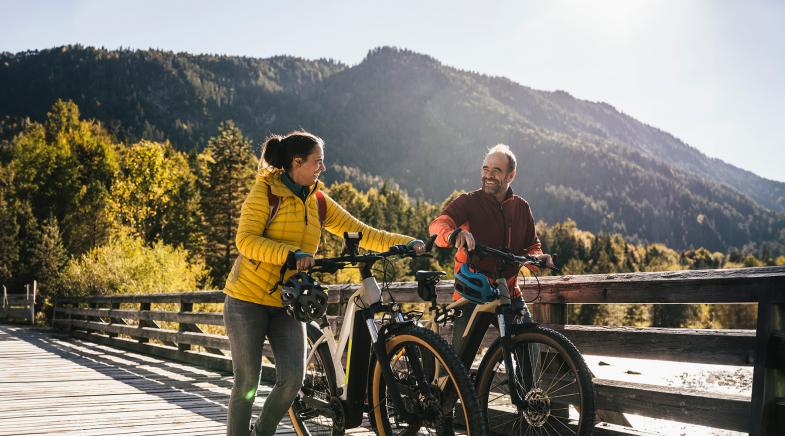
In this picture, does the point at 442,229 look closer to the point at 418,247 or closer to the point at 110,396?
the point at 418,247

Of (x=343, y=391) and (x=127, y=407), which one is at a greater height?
(x=343, y=391)

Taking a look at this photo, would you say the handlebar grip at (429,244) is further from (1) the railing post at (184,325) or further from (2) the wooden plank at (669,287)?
(1) the railing post at (184,325)

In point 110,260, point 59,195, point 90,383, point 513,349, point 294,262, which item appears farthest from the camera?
point 59,195

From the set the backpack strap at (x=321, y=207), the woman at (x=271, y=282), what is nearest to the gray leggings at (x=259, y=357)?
the woman at (x=271, y=282)

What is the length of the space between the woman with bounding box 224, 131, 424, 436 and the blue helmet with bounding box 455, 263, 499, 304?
36 cm

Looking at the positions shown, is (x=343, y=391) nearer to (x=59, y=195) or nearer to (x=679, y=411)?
(x=679, y=411)

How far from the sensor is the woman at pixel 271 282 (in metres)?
3.49

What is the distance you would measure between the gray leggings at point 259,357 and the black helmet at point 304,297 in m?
0.27

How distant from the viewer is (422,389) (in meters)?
3.25

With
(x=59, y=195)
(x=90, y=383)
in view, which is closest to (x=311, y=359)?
(x=90, y=383)

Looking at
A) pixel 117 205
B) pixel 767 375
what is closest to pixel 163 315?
pixel 767 375

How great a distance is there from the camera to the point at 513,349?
3.59 m

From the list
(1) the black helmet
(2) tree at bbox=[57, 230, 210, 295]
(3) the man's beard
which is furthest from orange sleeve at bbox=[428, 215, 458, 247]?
(2) tree at bbox=[57, 230, 210, 295]

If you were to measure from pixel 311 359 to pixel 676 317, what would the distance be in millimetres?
85501
